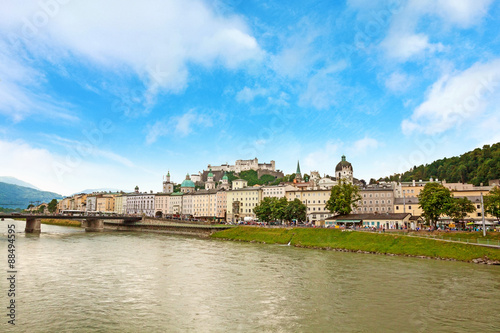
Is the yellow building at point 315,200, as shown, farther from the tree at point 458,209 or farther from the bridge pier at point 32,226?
the bridge pier at point 32,226

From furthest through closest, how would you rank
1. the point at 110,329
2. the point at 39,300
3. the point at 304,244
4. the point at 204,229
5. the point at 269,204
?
the point at 269,204 < the point at 204,229 < the point at 304,244 < the point at 39,300 < the point at 110,329

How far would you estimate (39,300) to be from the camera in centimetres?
2197

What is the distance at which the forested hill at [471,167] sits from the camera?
387 ft

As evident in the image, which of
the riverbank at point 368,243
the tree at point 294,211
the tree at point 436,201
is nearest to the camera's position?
the riverbank at point 368,243

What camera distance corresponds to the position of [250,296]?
78.9 ft

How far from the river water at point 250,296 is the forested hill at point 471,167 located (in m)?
98.5

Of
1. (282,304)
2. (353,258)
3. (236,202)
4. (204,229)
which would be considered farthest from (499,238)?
(236,202)

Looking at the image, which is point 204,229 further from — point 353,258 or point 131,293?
point 131,293

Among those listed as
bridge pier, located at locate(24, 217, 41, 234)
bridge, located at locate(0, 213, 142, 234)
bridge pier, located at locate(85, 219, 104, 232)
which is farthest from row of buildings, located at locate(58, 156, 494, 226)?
bridge pier, located at locate(24, 217, 41, 234)

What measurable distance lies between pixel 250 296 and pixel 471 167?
140034 millimetres

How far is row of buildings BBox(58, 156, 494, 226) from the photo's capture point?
9319 cm

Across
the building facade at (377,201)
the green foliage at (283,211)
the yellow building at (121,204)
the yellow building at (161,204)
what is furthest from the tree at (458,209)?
the yellow building at (121,204)

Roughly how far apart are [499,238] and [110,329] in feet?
161

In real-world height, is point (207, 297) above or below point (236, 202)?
below
